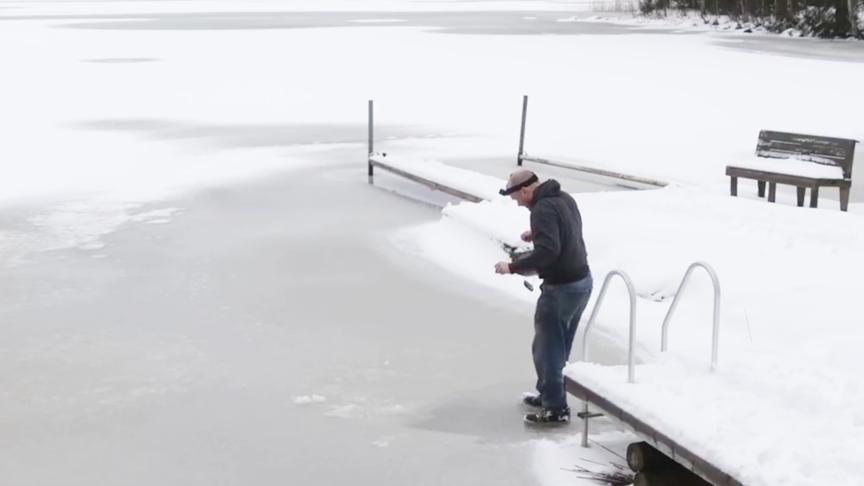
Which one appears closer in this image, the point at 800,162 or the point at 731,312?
the point at 731,312

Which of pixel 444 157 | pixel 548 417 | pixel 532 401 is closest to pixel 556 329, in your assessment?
pixel 548 417

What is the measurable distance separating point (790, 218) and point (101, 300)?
6.53 metres

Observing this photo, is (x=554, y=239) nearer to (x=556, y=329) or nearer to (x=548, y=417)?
(x=556, y=329)

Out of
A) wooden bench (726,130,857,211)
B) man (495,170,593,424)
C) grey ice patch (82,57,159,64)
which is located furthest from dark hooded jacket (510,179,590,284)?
grey ice patch (82,57,159,64)

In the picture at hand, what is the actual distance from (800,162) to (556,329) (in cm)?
827

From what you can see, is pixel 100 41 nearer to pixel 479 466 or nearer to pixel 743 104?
pixel 743 104

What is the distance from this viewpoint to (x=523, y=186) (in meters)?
6.68

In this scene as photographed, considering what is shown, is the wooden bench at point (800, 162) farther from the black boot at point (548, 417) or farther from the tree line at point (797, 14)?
the tree line at point (797, 14)

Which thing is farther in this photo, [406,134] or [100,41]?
[100,41]

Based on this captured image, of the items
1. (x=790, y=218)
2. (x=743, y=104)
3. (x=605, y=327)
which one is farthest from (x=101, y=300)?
(x=743, y=104)

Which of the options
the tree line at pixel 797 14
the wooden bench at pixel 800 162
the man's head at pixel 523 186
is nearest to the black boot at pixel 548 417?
the man's head at pixel 523 186

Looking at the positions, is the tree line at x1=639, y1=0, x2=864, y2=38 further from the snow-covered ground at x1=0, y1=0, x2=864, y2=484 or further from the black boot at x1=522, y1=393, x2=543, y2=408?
the black boot at x1=522, y1=393, x2=543, y2=408

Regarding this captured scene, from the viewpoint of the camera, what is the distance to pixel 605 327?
9219mm

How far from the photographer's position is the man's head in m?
6.67
